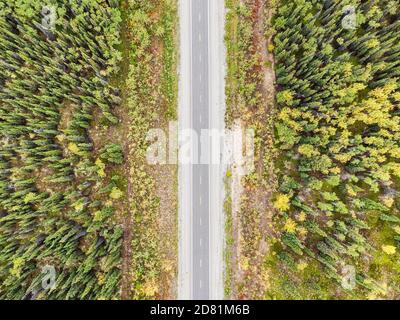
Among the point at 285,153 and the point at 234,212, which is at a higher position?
the point at 285,153

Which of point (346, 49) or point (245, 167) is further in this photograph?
point (245, 167)

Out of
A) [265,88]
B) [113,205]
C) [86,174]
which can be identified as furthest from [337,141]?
[86,174]

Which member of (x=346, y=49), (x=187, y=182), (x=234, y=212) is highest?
(x=346, y=49)

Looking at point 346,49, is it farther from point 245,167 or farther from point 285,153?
point 245,167

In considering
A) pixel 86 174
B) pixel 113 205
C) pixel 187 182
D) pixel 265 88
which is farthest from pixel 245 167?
pixel 86 174

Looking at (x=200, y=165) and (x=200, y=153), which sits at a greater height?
(x=200, y=153)
